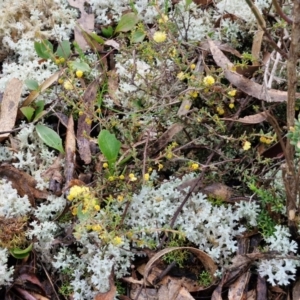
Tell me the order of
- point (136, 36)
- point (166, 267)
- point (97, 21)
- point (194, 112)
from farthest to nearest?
1. point (97, 21)
2. point (136, 36)
3. point (194, 112)
4. point (166, 267)

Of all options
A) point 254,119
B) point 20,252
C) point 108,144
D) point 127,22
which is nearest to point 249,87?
point 254,119

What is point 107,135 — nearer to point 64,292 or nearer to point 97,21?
point 64,292

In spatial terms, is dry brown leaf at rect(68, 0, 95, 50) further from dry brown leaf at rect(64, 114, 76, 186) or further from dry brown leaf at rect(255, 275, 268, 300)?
dry brown leaf at rect(255, 275, 268, 300)

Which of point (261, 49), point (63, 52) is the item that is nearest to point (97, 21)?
point (63, 52)

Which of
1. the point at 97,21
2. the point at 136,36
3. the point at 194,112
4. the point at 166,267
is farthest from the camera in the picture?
the point at 97,21

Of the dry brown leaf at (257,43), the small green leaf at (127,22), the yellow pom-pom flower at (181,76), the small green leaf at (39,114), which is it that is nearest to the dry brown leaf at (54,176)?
the small green leaf at (39,114)

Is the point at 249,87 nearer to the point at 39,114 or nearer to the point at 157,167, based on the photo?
the point at 157,167

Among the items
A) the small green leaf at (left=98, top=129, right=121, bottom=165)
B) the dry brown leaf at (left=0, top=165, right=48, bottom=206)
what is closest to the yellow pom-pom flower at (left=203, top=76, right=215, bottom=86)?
the small green leaf at (left=98, top=129, right=121, bottom=165)
